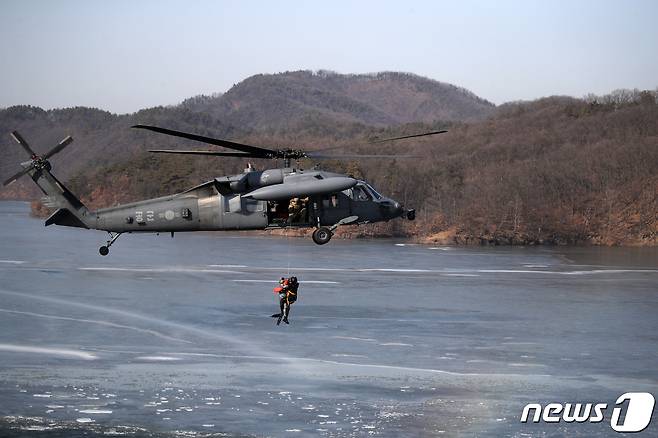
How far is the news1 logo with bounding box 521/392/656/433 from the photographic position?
5300cm

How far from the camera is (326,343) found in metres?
69.6

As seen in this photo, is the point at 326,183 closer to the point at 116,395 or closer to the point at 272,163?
the point at 116,395

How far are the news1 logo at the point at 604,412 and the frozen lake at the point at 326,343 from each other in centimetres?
85

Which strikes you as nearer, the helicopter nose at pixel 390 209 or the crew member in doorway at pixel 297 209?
the crew member in doorway at pixel 297 209

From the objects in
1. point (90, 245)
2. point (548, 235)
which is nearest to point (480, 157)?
point (548, 235)

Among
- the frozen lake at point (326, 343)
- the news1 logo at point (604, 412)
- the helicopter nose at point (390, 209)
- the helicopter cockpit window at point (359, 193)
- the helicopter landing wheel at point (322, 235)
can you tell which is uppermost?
the helicopter cockpit window at point (359, 193)

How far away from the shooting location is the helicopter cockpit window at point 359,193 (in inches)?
1687

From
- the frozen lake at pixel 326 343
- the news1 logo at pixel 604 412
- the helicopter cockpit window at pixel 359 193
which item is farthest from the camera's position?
the news1 logo at pixel 604 412

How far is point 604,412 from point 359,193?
20475 millimetres

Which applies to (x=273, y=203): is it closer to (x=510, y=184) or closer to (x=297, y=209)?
(x=297, y=209)

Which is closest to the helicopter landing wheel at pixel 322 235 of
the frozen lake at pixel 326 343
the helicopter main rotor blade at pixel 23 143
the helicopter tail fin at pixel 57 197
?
the frozen lake at pixel 326 343

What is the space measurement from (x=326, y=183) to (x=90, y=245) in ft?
329

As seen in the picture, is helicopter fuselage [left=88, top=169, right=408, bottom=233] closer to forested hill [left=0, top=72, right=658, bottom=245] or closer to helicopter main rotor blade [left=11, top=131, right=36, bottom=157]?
helicopter main rotor blade [left=11, top=131, right=36, bottom=157]

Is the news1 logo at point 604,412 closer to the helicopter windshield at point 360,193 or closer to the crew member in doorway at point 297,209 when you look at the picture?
the helicopter windshield at point 360,193
